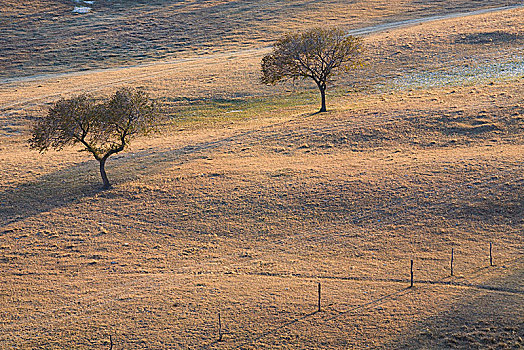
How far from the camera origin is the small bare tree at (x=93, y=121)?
1540 inches

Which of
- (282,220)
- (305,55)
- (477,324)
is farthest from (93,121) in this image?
(477,324)

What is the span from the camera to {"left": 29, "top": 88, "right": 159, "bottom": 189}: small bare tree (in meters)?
39.1

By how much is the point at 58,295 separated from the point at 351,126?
28.5 metres

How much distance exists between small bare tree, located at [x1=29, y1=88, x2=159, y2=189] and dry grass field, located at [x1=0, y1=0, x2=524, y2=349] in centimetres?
359

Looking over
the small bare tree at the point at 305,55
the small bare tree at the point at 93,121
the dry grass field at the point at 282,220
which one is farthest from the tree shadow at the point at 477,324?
the small bare tree at the point at 305,55

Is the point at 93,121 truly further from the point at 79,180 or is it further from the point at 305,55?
the point at 305,55

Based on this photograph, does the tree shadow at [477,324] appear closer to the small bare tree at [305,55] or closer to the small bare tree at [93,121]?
the small bare tree at [93,121]

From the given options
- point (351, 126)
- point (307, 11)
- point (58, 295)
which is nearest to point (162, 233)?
point (58, 295)

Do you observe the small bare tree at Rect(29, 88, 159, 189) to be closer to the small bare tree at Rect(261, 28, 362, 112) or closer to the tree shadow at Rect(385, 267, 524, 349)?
the small bare tree at Rect(261, 28, 362, 112)

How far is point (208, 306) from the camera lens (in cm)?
2678

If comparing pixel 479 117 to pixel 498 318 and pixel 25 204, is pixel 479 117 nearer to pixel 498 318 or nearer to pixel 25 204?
pixel 498 318

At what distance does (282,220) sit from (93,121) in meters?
15.3

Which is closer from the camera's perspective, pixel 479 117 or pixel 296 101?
pixel 479 117

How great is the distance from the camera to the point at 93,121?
3975 centimetres
